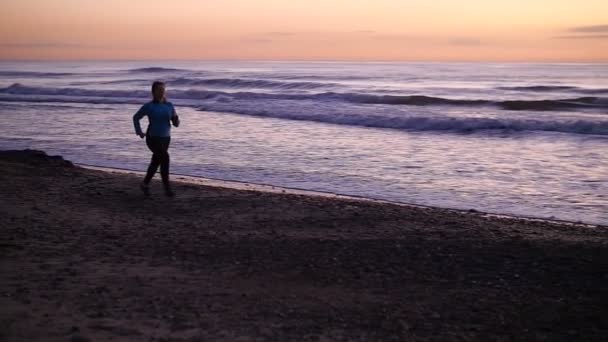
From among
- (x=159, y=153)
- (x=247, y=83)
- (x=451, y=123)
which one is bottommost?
(x=451, y=123)

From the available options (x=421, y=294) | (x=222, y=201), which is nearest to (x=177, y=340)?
(x=421, y=294)

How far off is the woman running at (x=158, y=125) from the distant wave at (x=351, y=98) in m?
20.1

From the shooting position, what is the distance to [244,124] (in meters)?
19.6

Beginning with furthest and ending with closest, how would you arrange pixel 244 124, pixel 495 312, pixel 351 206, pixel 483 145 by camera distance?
pixel 244 124 < pixel 483 145 < pixel 351 206 < pixel 495 312

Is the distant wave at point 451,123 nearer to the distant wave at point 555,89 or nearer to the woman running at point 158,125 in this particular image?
the woman running at point 158,125

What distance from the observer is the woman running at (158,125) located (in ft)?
27.3

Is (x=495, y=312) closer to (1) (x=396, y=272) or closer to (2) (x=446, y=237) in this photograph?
(1) (x=396, y=272)

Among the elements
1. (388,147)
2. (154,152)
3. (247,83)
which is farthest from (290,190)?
(247,83)

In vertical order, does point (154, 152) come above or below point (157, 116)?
below

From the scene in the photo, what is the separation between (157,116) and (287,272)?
12.2 feet

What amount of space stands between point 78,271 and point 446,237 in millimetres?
3564

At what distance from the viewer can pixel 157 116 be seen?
8.39 m

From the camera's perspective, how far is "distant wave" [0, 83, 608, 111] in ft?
88.3

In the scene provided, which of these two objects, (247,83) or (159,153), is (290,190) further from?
(247,83)
